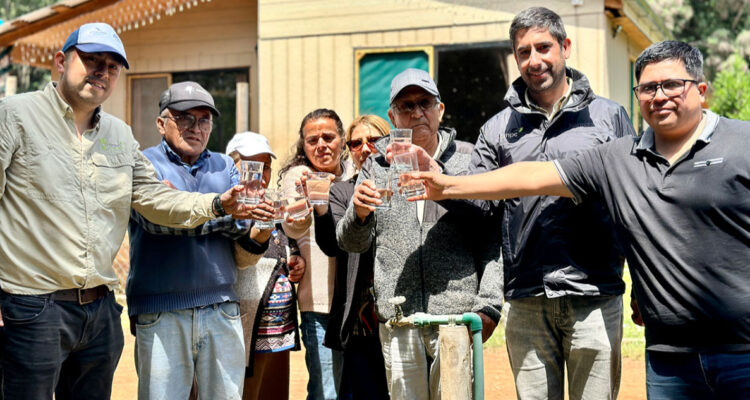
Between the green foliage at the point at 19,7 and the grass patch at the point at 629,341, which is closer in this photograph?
the grass patch at the point at 629,341

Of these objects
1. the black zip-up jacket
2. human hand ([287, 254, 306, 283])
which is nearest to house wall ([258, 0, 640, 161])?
human hand ([287, 254, 306, 283])

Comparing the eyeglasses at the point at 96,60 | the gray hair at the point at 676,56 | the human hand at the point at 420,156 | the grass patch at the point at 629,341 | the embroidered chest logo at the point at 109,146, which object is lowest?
the grass patch at the point at 629,341

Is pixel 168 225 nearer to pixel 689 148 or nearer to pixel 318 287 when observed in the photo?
pixel 318 287

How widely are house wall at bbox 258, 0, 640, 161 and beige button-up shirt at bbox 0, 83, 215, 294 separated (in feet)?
23.1

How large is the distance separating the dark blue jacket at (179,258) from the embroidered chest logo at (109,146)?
0.22 meters

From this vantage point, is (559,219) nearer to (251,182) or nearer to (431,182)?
(431,182)

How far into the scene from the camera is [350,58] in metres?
10.5

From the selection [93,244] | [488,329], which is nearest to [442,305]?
[488,329]

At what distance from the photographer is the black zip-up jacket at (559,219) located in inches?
137

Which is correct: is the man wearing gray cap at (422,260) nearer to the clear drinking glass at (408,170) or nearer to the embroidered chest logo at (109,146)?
the clear drinking glass at (408,170)

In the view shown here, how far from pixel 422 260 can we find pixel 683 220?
1.22 meters

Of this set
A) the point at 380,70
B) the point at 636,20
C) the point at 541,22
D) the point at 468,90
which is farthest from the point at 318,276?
the point at 468,90

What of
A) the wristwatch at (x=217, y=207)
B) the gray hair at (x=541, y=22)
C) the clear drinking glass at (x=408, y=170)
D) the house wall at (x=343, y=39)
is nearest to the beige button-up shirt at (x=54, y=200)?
the wristwatch at (x=217, y=207)

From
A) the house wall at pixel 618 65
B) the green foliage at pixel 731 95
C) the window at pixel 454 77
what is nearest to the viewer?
the house wall at pixel 618 65
